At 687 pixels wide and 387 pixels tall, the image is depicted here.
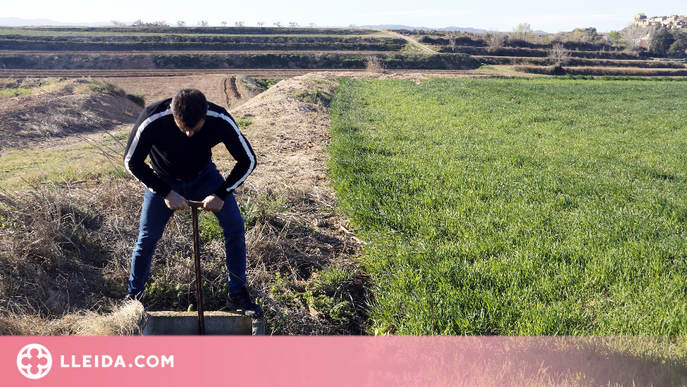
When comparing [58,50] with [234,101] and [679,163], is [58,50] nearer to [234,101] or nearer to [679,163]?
[234,101]

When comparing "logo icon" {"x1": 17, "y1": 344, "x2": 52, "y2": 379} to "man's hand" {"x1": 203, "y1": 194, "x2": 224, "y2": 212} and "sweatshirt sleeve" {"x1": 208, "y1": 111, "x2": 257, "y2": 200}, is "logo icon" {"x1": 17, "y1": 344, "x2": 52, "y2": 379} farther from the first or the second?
"sweatshirt sleeve" {"x1": 208, "y1": 111, "x2": 257, "y2": 200}

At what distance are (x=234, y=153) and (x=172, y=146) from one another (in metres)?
0.54

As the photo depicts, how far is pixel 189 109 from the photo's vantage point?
308 centimetres

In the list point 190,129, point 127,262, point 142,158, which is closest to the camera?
point 190,129

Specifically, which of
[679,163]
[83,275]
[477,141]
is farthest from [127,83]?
[679,163]

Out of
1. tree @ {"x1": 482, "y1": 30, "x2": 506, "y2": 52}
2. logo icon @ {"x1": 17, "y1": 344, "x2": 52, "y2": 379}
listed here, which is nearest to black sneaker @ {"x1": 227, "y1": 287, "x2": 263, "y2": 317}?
logo icon @ {"x1": 17, "y1": 344, "x2": 52, "y2": 379}

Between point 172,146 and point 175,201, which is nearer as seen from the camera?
point 175,201

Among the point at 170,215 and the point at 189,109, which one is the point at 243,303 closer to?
the point at 170,215

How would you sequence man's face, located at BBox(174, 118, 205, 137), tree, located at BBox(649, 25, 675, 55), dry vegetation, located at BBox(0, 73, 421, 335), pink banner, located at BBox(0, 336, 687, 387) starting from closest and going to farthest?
pink banner, located at BBox(0, 336, 687, 387) → man's face, located at BBox(174, 118, 205, 137) → dry vegetation, located at BBox(0, 73, 421, 335) → tree, located at BBox(649, 25, 675, 55)

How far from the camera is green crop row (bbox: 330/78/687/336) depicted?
3.78m

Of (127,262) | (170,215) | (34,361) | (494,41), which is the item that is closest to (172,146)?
(170,215)

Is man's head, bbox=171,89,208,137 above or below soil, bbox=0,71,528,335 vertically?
above

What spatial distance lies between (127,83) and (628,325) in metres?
37.6

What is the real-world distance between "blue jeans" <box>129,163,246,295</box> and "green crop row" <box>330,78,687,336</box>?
1.51m
